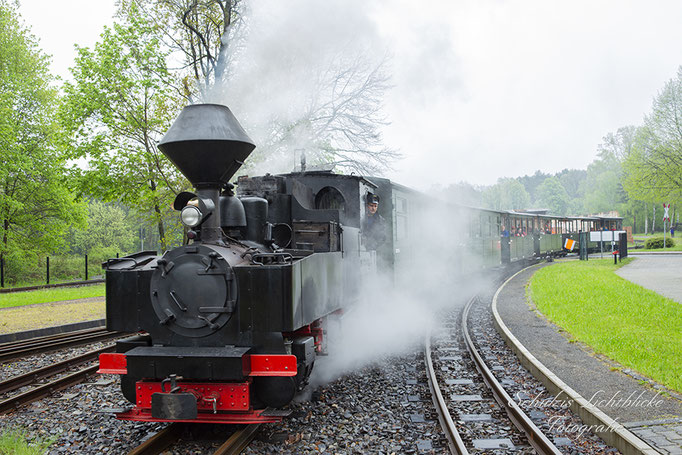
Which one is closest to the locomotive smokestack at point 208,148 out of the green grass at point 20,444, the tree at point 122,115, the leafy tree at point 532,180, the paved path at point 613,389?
the green grass at point 20,444

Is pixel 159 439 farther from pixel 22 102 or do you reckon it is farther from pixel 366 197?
pixel 22 102

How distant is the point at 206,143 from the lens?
4574mm

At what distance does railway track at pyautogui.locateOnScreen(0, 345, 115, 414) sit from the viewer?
5597 mm

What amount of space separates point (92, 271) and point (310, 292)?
91.7ft

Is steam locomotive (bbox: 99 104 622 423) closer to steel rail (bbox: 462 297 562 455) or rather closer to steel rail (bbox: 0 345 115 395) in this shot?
steel rail (bbox: 462 297 562 455)

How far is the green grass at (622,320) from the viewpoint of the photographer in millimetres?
6393

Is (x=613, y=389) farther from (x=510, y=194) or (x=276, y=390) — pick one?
(x=510, y=194)

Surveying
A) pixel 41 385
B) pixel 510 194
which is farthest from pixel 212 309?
pixel 510 194

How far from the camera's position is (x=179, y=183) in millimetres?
14641

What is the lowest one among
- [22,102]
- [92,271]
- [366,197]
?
[92,271]

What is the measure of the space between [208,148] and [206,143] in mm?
53

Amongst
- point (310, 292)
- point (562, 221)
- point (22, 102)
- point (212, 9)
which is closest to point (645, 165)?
point (562, 221)

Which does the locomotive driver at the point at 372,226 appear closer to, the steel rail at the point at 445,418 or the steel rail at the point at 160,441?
the steel rail at the point at 445,418

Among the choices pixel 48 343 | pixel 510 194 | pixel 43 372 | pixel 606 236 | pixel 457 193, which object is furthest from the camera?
pixel 510 194
